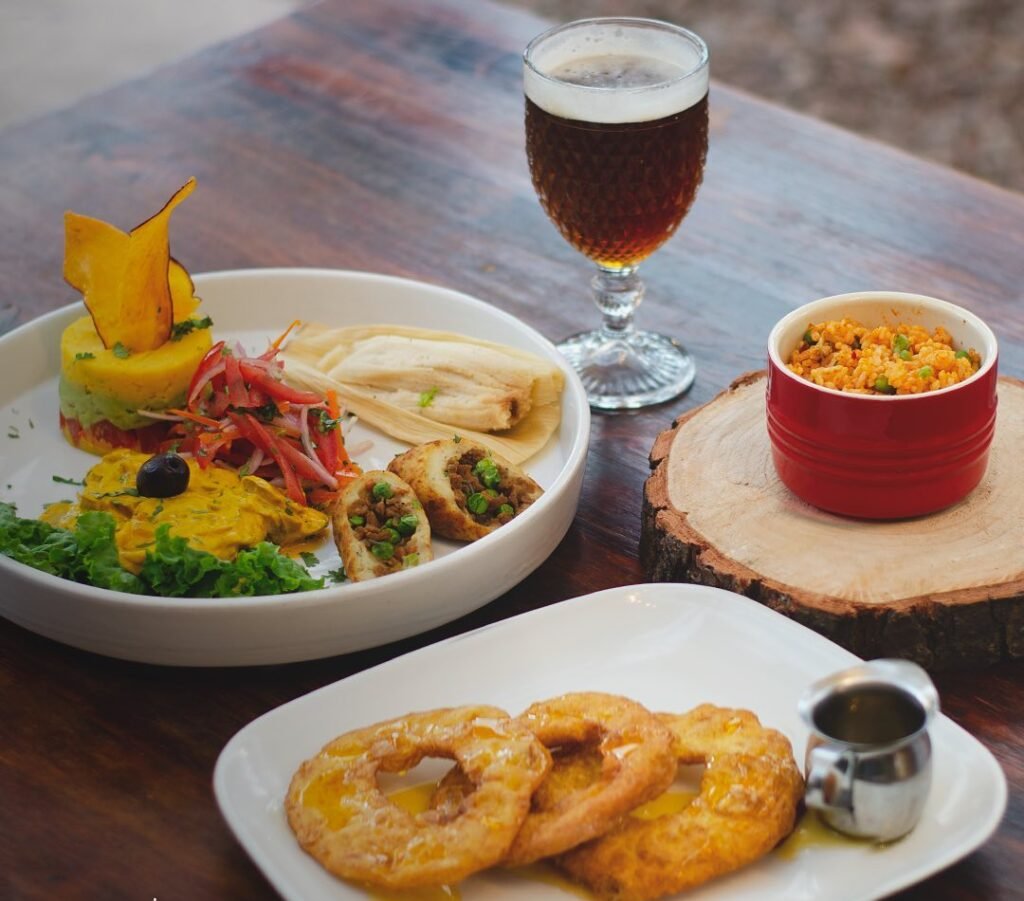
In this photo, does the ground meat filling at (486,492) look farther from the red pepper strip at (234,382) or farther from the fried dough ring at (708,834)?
the fried dough ring at (708,834)

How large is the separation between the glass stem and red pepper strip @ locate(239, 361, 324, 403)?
52 cm

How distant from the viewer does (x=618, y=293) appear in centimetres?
230

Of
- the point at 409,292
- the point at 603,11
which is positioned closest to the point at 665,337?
the point at 409,292

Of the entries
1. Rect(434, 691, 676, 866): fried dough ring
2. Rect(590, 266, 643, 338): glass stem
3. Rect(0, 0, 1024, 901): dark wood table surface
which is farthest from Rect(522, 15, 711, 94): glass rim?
Rect(434, 691, 676, 866): fried dough ring

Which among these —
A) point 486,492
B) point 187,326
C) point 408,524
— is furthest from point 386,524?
point 187,326

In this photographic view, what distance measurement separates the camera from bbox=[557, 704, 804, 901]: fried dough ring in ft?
4.35

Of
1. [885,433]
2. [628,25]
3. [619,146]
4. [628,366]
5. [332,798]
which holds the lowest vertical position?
[628,366]

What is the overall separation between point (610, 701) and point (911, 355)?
654 millimetres

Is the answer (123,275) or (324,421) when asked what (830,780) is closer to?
(324,421)

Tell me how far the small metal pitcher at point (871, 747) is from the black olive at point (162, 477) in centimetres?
90

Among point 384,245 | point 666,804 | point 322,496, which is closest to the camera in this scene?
point 666,804

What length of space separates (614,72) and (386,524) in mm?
808

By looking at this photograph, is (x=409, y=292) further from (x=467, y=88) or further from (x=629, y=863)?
(x=629, y=863)

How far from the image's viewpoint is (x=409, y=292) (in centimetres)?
239
